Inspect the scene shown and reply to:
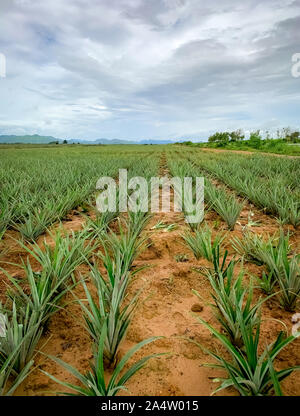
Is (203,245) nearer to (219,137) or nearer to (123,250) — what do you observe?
(123,250)

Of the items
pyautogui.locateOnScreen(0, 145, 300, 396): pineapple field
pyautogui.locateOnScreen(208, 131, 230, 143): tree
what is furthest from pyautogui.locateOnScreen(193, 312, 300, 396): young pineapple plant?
pyautogui.locateOnScreen(208, 131, 230, 143): tree

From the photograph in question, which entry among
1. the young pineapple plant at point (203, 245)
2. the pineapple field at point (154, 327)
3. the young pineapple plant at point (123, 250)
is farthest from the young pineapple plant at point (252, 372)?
the young pineapple plant at point (203, 245)

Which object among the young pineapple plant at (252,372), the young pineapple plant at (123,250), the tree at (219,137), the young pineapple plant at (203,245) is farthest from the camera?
the tree at (219,137)

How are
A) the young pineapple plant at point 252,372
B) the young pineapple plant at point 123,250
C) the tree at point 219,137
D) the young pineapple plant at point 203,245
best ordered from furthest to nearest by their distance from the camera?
the tree at point 219,137
the young pineapple plant at point 203,245
the young pineapple plant at point 123,250
the young pineapple plant at point 252,372

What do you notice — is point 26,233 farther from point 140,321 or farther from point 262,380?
point 262,380

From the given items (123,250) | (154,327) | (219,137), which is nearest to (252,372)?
(154,327)

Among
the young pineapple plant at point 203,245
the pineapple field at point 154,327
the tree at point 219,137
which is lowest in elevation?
the pineapple field at point 154,327

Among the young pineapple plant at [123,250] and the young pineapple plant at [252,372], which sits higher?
the young pineapple plant at [123,250]

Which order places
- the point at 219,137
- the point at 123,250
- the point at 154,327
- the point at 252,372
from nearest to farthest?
1. the point at 252,372
2. the point at 154,327
3. the point at 123,250
4. the point at 219,137

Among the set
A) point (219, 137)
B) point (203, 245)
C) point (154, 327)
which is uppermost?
point (219, 137)

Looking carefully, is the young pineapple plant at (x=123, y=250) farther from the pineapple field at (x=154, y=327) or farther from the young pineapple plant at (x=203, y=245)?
the young pineapple plant at (x=203, y=245)

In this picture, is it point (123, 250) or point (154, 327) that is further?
point (123, 250)
